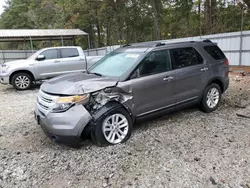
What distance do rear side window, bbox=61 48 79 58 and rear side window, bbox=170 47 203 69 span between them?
6.08m

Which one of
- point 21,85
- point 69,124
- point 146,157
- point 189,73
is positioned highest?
point 189,73

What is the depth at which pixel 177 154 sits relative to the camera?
3273mm

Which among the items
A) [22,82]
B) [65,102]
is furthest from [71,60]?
[65,102]

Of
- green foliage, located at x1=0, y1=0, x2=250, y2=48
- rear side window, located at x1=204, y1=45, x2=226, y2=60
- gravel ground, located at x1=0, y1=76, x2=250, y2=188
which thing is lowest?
gravel ground, located at x1=0, y1=76, x2=250, y2=188

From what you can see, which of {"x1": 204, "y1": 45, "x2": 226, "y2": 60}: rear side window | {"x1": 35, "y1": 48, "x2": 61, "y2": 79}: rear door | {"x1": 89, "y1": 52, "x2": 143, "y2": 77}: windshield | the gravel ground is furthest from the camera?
{"x1": 35, "y1": 48, "x2": 61, "y2": 79}: rear door

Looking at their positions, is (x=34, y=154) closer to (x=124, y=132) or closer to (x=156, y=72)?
(x=124, y=132)

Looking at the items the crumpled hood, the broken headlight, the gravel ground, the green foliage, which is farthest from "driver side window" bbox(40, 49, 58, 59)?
the green foliage

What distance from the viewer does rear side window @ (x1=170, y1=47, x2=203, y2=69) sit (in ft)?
14.1

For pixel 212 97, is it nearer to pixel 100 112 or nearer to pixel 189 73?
pixel 189 73

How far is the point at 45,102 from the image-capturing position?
11.3 feet

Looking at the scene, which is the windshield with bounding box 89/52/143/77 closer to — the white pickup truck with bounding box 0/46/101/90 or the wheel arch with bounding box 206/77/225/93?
the wheel arch with bounding box 206/77/225/93

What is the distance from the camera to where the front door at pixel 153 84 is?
377cm

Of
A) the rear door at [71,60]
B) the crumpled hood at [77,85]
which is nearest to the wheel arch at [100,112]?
the crumpled hood at [77,85]

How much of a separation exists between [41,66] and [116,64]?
554 centimetres
